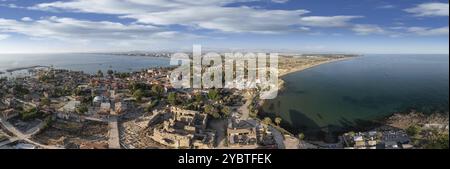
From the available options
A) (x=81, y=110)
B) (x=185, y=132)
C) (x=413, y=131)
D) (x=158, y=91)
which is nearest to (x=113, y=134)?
(x=185, y=132)

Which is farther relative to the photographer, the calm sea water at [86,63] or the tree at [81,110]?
the calm sea water at [86,63]

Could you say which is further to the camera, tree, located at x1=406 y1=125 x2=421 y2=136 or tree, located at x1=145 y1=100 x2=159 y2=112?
tree, located at x1=145 y1=100 x2=159 y2=112

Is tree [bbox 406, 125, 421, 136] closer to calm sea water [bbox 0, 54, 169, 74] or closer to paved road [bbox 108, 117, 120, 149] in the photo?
paved road [bbox 108, 117, 120, 149]

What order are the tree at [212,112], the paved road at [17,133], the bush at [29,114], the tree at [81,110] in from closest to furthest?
the paved road at [17,133] < the bush at [29,114] < the tree at [212,112] < the tree at [81,110]

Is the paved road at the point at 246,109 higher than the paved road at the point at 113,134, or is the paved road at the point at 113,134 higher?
the paved road at the point at 246,109

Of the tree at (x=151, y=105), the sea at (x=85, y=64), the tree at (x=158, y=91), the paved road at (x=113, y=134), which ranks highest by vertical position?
the sea at (x=85, y=64)

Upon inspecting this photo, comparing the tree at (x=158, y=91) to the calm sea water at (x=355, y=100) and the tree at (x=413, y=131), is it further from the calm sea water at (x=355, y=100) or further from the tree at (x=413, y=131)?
the tree at (x=413, y=131)

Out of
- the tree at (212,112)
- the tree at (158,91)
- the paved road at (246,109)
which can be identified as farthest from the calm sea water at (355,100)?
the tree at (158,91)

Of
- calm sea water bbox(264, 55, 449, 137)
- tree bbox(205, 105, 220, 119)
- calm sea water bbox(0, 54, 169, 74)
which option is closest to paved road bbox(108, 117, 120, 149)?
tree bbox(205, 105, 220, 119)

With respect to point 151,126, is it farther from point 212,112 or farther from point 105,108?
point 105,108

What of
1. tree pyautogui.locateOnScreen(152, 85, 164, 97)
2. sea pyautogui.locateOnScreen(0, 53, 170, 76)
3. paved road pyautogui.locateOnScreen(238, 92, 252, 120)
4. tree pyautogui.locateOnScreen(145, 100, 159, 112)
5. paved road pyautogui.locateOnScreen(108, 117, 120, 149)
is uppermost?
sea pyautogui.locateOnScreen(0, 53, 170, 76)
